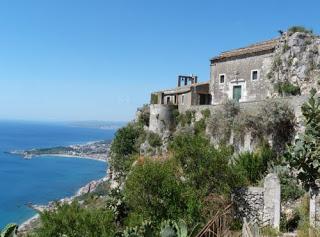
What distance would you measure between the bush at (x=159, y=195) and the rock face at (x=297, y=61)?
1193 centimetres

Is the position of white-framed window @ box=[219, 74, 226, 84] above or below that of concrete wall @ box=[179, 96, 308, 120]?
above

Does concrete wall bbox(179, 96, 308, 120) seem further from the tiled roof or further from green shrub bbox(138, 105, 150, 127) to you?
green shrub bbox(138, 105, 150, 127)

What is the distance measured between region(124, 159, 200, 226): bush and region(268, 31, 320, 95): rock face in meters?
11.9

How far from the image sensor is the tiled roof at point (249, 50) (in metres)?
28.8

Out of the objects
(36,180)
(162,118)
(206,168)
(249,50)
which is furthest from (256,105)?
(36,180)

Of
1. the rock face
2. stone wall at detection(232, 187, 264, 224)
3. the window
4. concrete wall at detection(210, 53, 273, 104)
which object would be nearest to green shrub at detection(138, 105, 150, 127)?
concrete wall at detection(210, 53, 273, 104)

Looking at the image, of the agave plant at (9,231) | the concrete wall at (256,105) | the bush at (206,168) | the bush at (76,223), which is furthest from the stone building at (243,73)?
the agave plant at (9,231)

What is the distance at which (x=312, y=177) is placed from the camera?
309 inches

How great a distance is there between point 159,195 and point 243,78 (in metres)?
15.1

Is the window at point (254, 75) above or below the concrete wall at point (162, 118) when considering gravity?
above

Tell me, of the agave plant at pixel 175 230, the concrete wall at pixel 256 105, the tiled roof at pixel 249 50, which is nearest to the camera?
the agave plant at pixel 175 230

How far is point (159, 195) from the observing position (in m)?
17.4

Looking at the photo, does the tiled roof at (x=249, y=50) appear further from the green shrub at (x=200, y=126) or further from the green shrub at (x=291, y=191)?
the green shrub at (x=291, y=191)

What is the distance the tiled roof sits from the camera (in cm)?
2884
